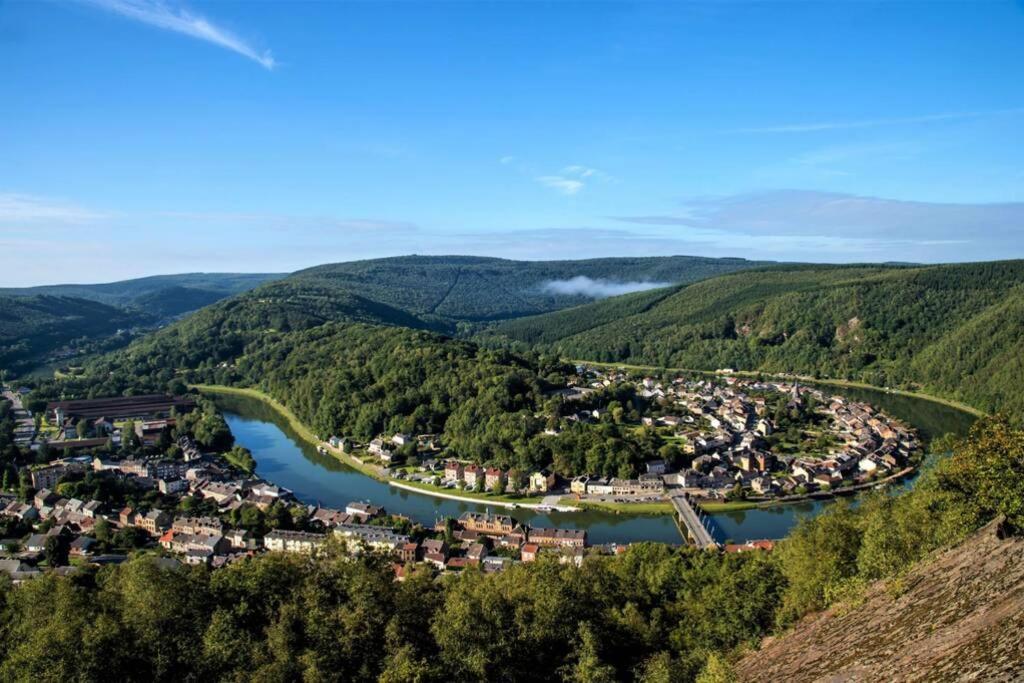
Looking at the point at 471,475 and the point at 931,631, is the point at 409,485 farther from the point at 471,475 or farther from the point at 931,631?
the point at 931,631

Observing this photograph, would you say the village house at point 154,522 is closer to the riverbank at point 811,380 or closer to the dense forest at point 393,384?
the dense forest at point 393,384

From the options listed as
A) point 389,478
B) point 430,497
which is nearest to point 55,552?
point 430,497

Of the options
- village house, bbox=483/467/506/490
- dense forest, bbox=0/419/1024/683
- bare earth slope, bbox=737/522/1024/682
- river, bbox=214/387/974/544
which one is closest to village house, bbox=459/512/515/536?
river, bbox=214/387/974/544

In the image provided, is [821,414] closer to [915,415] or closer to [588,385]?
[915,415]

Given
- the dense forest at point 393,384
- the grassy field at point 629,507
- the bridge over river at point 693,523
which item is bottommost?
the grassy field at point 629,507

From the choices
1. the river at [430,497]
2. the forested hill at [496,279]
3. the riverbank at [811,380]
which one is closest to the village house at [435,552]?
the river at [430,497]

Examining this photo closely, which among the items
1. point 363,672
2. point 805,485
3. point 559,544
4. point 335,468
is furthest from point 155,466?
point 805,485
